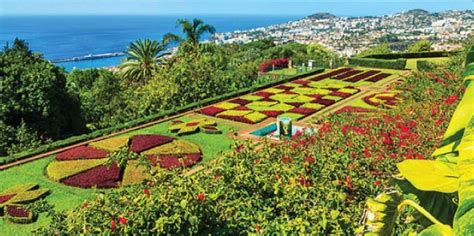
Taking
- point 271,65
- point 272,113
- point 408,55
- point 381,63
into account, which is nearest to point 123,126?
point 272,113

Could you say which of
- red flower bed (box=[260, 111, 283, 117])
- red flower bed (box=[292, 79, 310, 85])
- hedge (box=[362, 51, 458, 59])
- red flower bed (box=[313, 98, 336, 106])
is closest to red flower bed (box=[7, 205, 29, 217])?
red flower bed (box=[260, 111, 283, 117])

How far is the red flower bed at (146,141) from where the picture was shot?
14.2 metres

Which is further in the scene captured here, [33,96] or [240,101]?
[240,101]

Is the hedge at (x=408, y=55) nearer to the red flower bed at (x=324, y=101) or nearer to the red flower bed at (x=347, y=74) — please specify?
the red flower bed at (x=347, y=74)

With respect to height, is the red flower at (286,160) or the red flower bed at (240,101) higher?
the red flower at (286,160)

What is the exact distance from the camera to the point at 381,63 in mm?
33875

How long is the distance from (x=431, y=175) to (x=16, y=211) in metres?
10.1

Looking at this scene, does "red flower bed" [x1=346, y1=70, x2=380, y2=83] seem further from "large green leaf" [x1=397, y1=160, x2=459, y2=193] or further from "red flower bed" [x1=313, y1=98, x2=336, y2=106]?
"large green leaf" [x1=397, y1=160, x2=459, y2=193]

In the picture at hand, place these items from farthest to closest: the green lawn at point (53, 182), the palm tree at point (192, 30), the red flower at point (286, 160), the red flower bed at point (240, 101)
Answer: the palm tree at point (192, 30) → the red flower bed at point (240, 101) → the green lawn at point (53, 182) → the red flower at point (286, 160)

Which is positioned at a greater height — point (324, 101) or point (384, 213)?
point (384, 213)

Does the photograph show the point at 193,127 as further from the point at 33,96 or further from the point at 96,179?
the point at 33,96

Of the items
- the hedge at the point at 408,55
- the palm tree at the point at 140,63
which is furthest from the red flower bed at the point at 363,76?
the palm tree at the point at 140,63

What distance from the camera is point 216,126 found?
16859mm

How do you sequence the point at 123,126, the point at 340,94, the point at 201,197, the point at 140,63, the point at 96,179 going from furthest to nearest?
1. the point at 140,63
2. the point at 340,94
3. the point at 123,126
4. the point at 96,179
5. the point at 201,197
